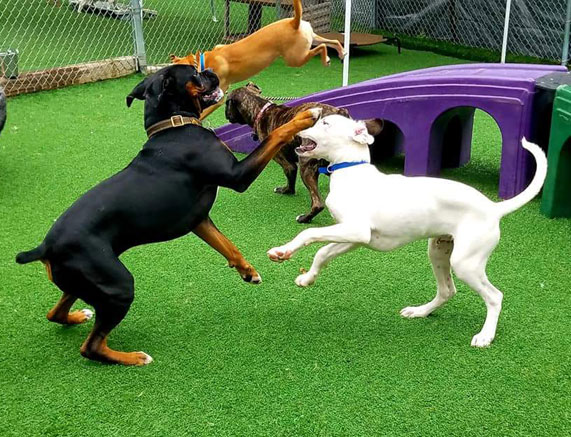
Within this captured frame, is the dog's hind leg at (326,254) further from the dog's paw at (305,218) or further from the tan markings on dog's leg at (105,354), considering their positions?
the dog's paw at (305,218)

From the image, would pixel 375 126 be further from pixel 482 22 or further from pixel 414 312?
pixel 482 22

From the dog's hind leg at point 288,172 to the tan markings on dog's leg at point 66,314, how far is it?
2324mm

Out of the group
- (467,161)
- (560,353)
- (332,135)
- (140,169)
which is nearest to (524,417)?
(560,353)

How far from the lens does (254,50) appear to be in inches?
218

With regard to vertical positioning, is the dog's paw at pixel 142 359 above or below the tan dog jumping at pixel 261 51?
below

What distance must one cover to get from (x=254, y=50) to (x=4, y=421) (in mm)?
3380

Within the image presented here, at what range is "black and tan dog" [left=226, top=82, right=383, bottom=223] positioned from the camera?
5.37m

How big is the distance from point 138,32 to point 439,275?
7162mm

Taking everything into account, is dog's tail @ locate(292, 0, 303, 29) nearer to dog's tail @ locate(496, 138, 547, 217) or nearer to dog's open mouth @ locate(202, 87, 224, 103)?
dog's open mouth @ locate(202, 87, 224, 103)

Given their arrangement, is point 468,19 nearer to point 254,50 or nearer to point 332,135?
point 254,50

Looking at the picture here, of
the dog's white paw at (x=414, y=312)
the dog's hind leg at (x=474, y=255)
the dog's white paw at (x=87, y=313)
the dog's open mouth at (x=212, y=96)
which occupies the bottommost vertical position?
the dog's white paw at (x=87, y=313)

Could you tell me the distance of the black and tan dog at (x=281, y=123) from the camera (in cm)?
537

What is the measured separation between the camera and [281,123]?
221 inches

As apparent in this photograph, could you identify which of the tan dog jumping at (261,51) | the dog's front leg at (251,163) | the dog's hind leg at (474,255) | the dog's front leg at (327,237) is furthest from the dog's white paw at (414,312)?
the tan dog jumping at (261,51)
